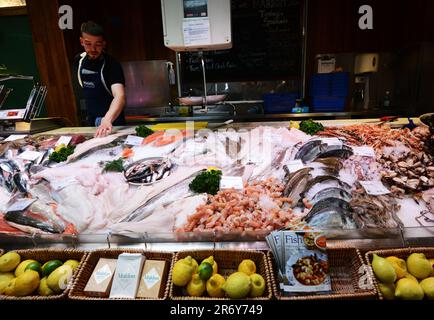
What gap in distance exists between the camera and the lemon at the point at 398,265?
1.24 m

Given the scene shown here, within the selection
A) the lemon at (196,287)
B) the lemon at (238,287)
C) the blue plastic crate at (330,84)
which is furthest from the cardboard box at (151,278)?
the blue plastic crate at (330,84)

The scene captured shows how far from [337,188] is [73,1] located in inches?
213

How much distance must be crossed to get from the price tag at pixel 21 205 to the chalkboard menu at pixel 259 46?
4.46m

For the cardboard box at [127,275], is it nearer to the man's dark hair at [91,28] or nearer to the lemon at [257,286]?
the lemon at [257,286]

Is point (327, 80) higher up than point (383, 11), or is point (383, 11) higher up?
point (383, 11)

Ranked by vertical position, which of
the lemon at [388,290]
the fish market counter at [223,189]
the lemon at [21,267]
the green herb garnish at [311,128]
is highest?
the green herb garnish at [311,128]

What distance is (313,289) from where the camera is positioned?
1.25 metres

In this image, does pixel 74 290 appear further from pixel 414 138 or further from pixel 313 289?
pixel 414 138

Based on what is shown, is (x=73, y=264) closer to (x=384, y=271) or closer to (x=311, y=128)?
(x=384, y=271)

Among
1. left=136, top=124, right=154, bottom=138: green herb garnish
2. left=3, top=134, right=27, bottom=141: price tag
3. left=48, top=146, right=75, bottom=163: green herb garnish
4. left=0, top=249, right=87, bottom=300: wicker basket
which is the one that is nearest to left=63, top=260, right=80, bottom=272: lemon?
left=0, top=249, right=87, bottom=300: wicker basket

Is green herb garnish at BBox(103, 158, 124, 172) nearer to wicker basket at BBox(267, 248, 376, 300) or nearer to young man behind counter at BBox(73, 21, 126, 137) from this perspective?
young man behind counter at BBox(73, 21, 126, 137)

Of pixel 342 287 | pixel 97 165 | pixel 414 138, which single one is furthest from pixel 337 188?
pixel 97 165

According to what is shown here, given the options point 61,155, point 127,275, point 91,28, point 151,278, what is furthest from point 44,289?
point 91,28

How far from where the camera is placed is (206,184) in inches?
71.7
